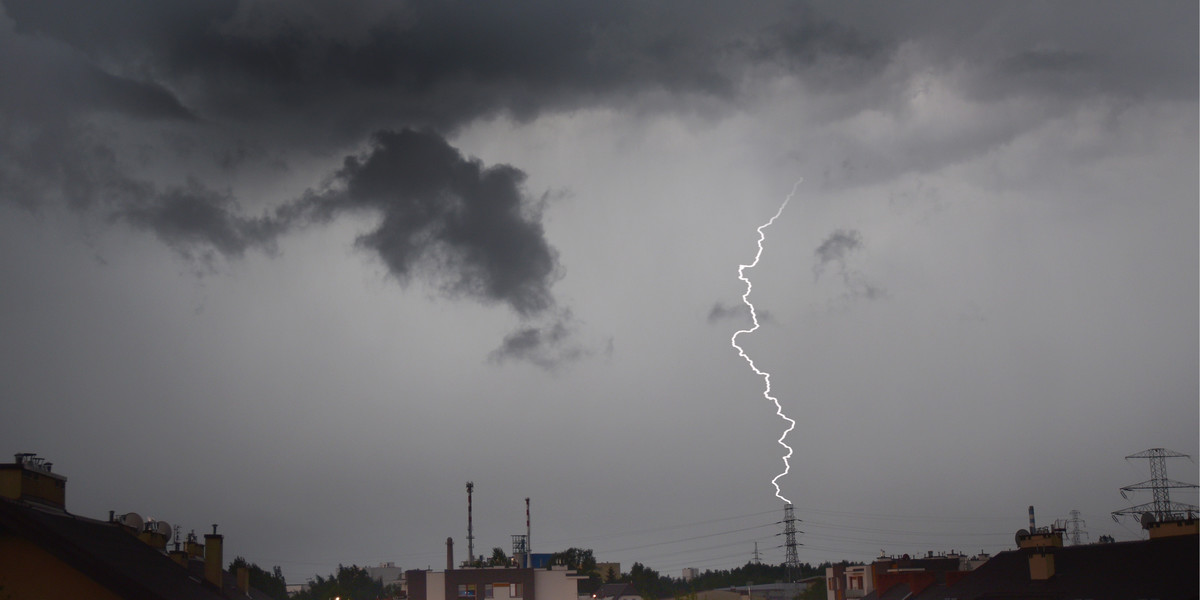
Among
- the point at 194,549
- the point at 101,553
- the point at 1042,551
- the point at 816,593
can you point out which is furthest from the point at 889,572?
the point at 101,553

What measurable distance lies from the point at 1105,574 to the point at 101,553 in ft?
147

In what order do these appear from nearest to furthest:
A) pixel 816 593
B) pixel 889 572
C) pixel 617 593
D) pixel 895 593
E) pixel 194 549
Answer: pixel 194 549 < pixel 895 593 < pixel 889 572 < pixel 816 593 < pixel 617 593

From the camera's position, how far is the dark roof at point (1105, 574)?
5012cm

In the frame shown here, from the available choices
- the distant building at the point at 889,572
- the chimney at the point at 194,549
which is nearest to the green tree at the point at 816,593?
the distant building at the point at 889,572

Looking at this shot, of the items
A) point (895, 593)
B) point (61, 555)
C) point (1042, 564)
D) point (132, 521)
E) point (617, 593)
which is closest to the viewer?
point (61, 555)

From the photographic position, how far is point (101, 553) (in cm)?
3497

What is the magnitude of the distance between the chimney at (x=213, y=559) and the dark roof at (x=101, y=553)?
8.23 meters

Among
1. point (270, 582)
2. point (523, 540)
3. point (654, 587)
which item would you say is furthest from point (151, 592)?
point (654, 587)

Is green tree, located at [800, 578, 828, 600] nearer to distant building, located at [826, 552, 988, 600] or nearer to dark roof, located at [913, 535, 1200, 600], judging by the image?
distant building, located at [826, 552, 988, 600]

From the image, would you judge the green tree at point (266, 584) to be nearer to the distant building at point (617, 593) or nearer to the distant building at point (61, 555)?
the distant building at point (617, 593)

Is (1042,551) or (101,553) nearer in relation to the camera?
(101,553)

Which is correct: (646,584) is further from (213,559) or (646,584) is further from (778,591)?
(213,559)

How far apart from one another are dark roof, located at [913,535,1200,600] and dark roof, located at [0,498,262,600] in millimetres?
39017

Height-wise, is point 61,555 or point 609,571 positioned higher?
point 61,555
